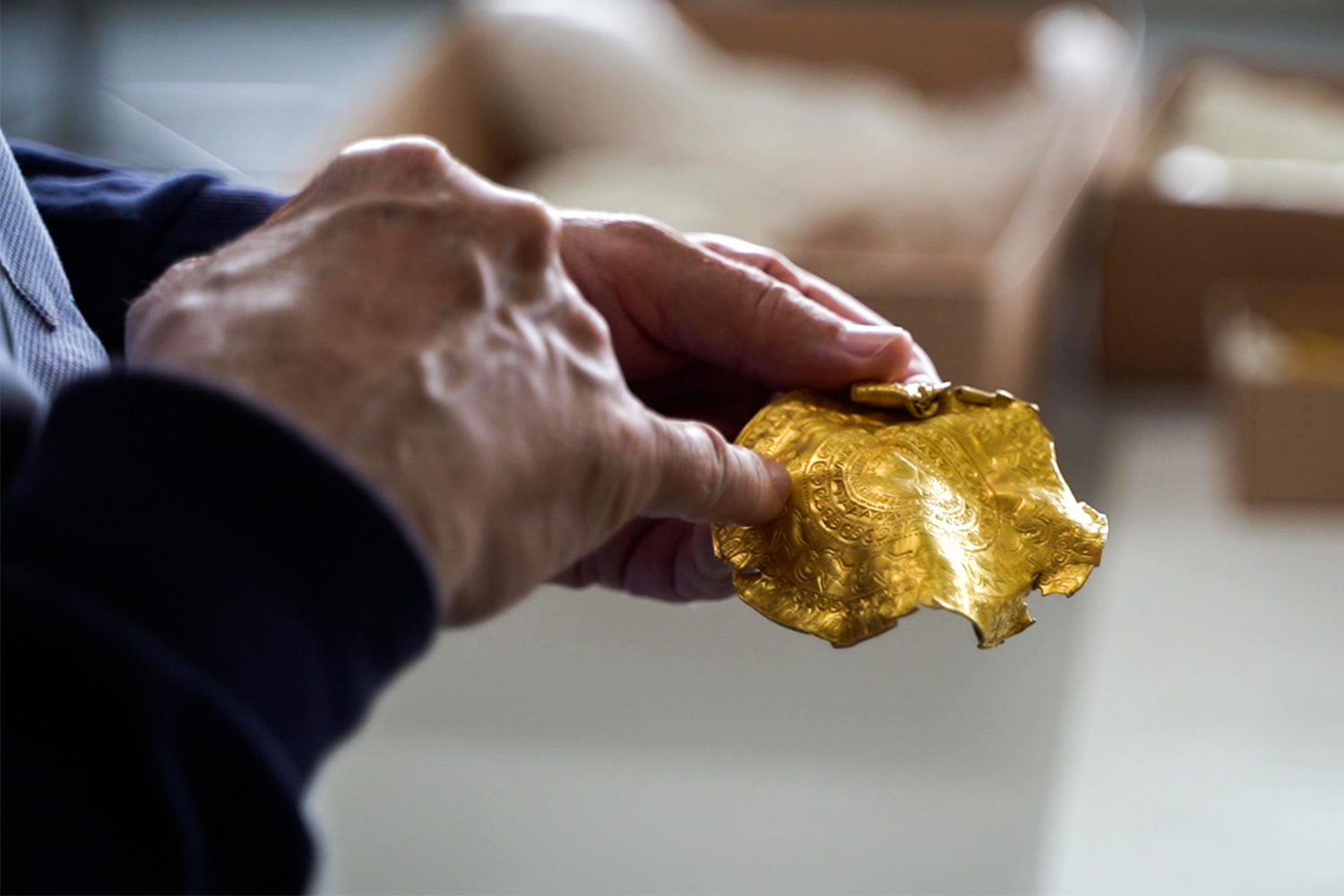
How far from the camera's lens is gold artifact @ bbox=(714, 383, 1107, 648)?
0.60m

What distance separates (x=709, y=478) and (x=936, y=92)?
231 centimetres

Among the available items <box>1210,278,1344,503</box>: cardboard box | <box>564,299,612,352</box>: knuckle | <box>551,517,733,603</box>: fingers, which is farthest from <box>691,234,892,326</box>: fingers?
<box>1210,278,1344,503</box>: cardboard box

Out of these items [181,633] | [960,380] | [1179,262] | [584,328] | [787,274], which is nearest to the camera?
[181,633]

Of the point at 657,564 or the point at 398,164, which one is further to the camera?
the point at 657,564

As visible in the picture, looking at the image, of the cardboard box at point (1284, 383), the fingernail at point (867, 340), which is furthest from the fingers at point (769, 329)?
the cardboard box at point (1284, 383)

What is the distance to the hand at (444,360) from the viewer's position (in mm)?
434

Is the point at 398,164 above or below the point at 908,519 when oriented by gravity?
above

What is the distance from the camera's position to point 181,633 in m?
Result: 0.38

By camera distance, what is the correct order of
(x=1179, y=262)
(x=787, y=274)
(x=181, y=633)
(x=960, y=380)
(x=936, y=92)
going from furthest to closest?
(x=936, y=92) → (x=1179, y=262) → (x=960, y=380) → (x=787, y=274) → (x=181, y=633)

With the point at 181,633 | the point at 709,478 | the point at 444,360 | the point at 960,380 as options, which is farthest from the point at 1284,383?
the point at 181,633

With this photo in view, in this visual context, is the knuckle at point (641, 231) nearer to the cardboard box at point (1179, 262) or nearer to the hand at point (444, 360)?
the hand at point (444, 360)

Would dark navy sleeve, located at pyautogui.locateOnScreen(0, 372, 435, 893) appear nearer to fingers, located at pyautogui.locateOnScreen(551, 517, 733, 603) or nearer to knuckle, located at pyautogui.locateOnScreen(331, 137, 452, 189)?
knuckle, located at pyautogui.locateOnScreen(331, 137, 452, 189)

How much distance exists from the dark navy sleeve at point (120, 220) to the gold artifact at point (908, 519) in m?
0.27

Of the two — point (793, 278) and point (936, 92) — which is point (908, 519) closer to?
point (793, 278)
